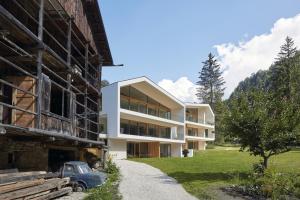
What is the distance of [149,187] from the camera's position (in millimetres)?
23469

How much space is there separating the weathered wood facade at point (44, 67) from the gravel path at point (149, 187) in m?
3.37

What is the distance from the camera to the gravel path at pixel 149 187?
67.2ft

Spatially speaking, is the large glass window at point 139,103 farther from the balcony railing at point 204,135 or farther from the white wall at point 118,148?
the balcony railing at point 204,135

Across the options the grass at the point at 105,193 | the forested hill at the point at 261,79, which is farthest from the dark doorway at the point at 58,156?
the forested hill at the point at 261,79

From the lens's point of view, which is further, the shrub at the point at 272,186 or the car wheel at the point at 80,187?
the car wheel at the point at 80,187

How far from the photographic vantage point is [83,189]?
22.4 m

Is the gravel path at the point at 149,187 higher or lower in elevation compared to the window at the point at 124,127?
lower

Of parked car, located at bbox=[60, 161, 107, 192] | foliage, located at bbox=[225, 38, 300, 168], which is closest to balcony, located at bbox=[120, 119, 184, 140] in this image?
foliage, located at bbox=[225, 38, 300, 168]

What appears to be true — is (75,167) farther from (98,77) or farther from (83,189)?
(98,77)

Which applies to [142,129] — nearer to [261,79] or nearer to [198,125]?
[261,79]

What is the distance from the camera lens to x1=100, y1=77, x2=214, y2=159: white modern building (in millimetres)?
45062

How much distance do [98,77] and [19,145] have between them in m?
14.4

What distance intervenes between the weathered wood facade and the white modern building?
13272mm

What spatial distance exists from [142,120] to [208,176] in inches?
970
